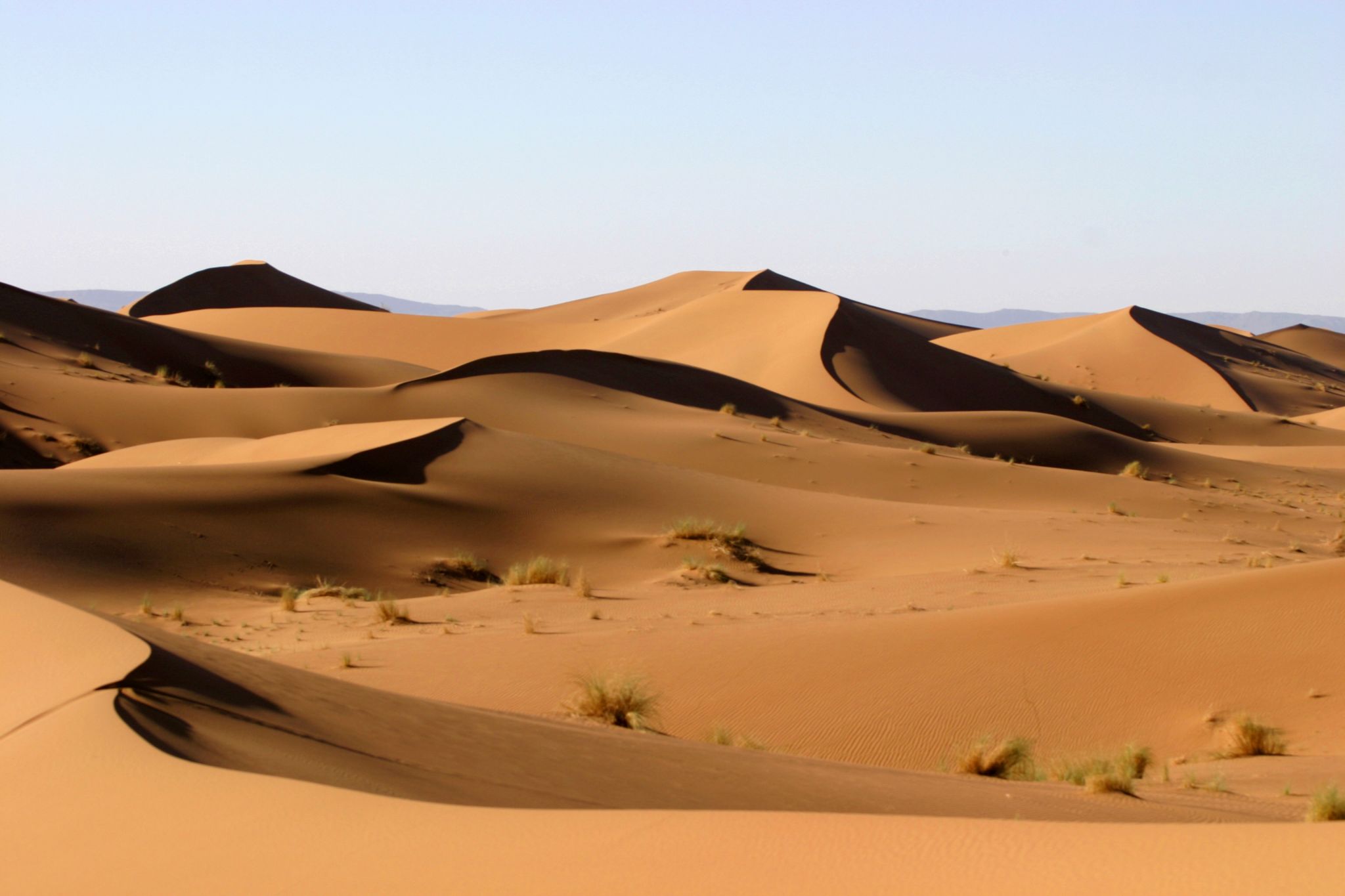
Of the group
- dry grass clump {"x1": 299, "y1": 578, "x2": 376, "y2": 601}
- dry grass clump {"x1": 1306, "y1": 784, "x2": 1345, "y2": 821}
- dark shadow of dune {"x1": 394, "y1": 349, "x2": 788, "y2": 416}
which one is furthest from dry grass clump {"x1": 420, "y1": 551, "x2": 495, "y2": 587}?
dark shadow of dune {"x1": 394, "y1": 349, "x2": 788, "y2": 416}

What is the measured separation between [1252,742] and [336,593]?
955 cm

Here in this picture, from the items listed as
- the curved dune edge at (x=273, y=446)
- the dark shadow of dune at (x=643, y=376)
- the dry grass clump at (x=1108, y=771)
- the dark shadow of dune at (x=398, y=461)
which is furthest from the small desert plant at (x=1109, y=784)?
the dark shadow of dune at (x=643, y=376)

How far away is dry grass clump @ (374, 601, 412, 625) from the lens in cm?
1258

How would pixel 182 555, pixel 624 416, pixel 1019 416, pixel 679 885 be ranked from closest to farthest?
pixel 679 885 < pixel 182 555 < pixel 624 416 < pixel 1019 416

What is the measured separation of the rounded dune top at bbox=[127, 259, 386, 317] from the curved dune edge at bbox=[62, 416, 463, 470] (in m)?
45.7

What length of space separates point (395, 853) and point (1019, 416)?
39.5 m

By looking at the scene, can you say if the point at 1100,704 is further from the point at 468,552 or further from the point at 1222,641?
the point at 468,552

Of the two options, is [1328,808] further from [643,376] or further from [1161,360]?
[1161,360]

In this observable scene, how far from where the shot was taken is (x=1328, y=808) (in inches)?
229

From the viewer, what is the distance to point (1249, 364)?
79.8m

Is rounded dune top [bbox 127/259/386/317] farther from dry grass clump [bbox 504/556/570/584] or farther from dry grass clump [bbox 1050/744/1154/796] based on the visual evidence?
dry grass clump [bbox 1050/744/1154/796]

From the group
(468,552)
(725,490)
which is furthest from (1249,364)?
(468,552)

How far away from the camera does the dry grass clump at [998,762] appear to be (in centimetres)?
802

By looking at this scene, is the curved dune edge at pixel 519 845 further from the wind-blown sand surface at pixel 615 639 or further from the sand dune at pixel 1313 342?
the sand dune at pixel 1313 342
